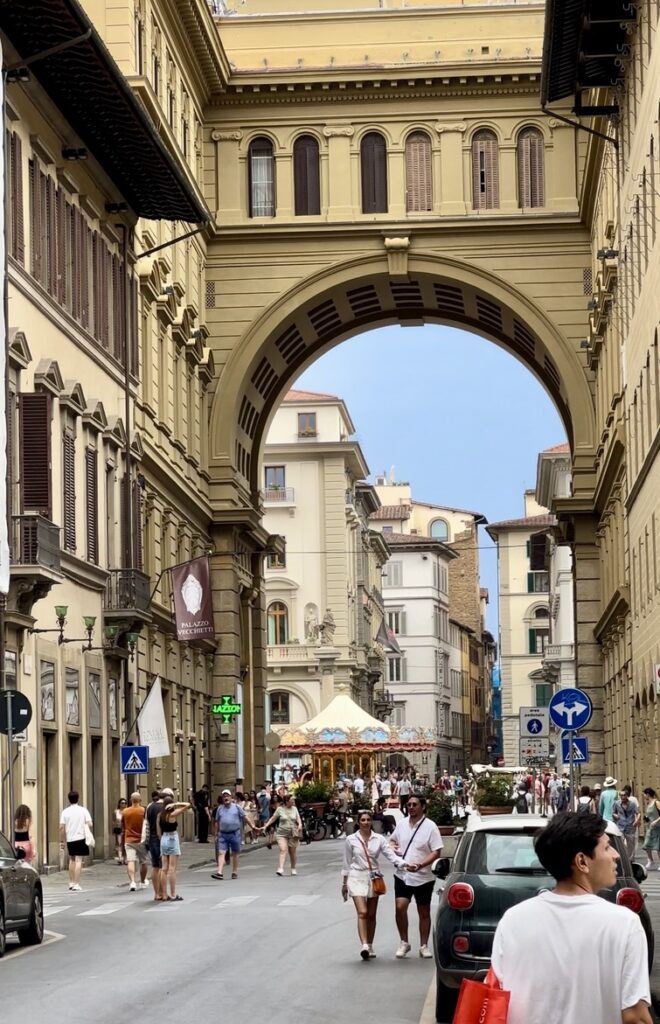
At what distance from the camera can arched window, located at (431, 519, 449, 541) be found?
178 metres

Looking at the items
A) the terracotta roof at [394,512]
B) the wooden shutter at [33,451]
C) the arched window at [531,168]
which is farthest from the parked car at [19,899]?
the terracotta roof at [394,512]

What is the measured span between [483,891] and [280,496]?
93.3 meters

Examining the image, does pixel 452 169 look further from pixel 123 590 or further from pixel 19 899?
pixel 19 899

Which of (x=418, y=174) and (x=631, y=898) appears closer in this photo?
(x=631, y=898)

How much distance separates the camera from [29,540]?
116 feet

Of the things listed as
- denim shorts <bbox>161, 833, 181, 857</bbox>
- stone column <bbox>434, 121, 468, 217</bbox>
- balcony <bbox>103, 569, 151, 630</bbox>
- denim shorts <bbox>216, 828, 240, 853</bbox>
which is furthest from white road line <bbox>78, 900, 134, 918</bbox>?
stone column <bbox>434, 121, 468, 217</bbox>

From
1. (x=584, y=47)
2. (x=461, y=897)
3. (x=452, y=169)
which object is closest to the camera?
(x=461, y=897)

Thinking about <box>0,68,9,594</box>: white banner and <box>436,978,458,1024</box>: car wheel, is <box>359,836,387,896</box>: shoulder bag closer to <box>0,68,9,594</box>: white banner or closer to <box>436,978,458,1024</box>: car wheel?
<box>436,978,458,1024</box>: car wheel

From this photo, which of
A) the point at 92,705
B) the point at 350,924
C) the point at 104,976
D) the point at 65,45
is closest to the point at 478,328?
the point at 92,705

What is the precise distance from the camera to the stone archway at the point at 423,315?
59.8 meters

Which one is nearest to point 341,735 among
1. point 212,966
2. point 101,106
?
point 101,106

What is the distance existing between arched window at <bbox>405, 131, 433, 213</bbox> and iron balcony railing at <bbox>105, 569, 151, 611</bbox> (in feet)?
60.2

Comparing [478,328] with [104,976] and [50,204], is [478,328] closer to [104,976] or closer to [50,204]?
[50,204]

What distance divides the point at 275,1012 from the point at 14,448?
21.8 meters
